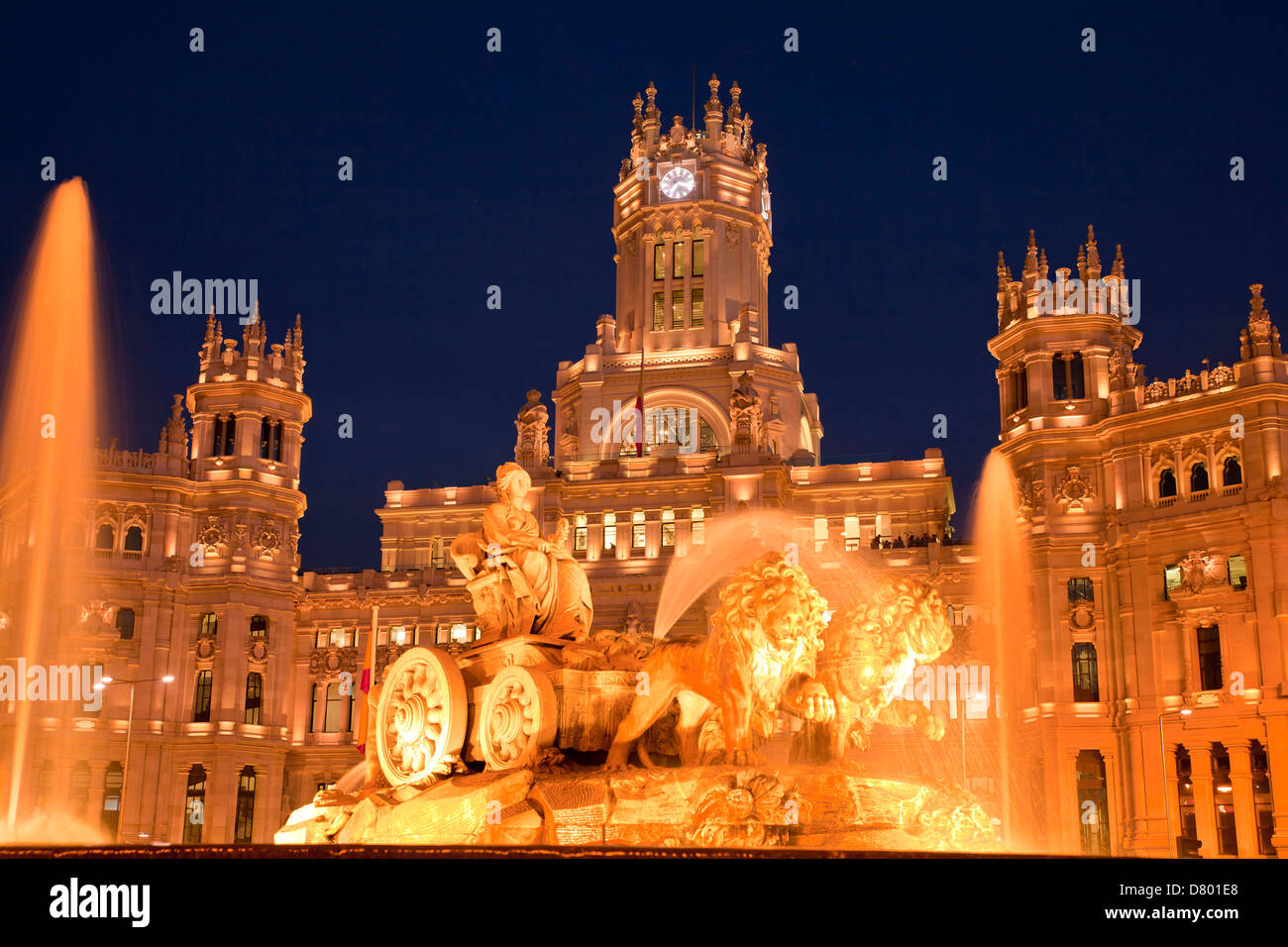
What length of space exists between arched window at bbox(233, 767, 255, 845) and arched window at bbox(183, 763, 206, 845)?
171 centimetres

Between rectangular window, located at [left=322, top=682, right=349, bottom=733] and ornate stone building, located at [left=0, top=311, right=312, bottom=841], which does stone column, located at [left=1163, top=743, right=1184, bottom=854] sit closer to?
rectangular window, located at [left=322, top=682, right=349, bottom=733]

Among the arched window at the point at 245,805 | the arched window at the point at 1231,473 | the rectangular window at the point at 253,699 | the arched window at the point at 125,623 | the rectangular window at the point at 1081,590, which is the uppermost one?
the arched window at the point at 1231,473

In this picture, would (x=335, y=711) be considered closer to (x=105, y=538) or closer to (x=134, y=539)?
(x=134, y=539)

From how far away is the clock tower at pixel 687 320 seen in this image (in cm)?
7675

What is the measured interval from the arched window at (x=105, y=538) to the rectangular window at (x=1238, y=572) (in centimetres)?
5039

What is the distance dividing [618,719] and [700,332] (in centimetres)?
6328

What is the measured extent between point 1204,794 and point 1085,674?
7163 mm

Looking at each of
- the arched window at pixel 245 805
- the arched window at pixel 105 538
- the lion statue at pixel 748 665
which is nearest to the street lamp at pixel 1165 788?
the lion statue at pixel 748 665

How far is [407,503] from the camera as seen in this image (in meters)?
77.1

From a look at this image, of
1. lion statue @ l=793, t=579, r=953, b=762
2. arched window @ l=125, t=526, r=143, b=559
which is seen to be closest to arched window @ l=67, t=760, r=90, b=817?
arched window @ l=125, t=526, r=143, b=559

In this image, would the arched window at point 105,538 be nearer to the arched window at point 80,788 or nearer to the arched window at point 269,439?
the arched window at point 269,439

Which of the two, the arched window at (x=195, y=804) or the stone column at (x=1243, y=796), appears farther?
the arched window at (x=195, y=804)

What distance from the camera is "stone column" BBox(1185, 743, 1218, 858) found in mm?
51969
